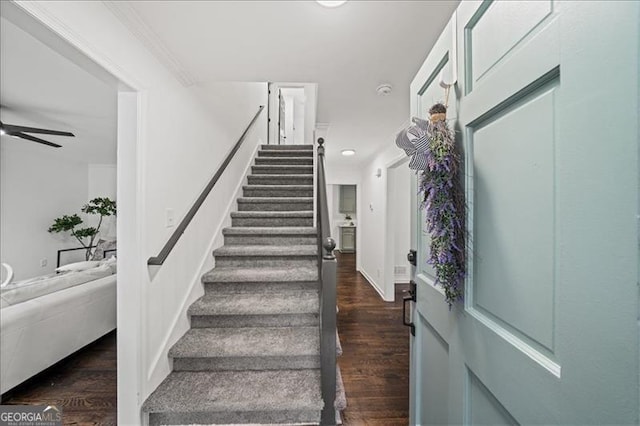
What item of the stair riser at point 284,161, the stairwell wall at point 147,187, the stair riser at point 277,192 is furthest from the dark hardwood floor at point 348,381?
the stair riser at point 284,161

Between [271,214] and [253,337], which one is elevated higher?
[271,214]

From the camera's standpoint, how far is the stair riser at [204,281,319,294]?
7.14ft

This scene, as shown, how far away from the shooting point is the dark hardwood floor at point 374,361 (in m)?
1.74

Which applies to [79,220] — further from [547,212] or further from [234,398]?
[547,212]

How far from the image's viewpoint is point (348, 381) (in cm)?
202

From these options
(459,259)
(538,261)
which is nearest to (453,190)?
(459,259)

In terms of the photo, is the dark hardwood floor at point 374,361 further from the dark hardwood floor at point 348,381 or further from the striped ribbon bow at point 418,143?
the striped ribbon bow at point 418,143

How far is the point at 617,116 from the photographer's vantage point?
0.39 meters

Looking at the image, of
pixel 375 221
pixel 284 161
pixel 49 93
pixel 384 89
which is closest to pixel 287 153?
pixel 284 161

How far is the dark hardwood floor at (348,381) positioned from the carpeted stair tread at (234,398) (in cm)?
45

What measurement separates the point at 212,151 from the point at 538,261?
2.51 metres

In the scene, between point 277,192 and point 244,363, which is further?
point 277,192

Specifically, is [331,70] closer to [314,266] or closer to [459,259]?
[459,259]

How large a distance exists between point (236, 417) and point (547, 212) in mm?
1764
